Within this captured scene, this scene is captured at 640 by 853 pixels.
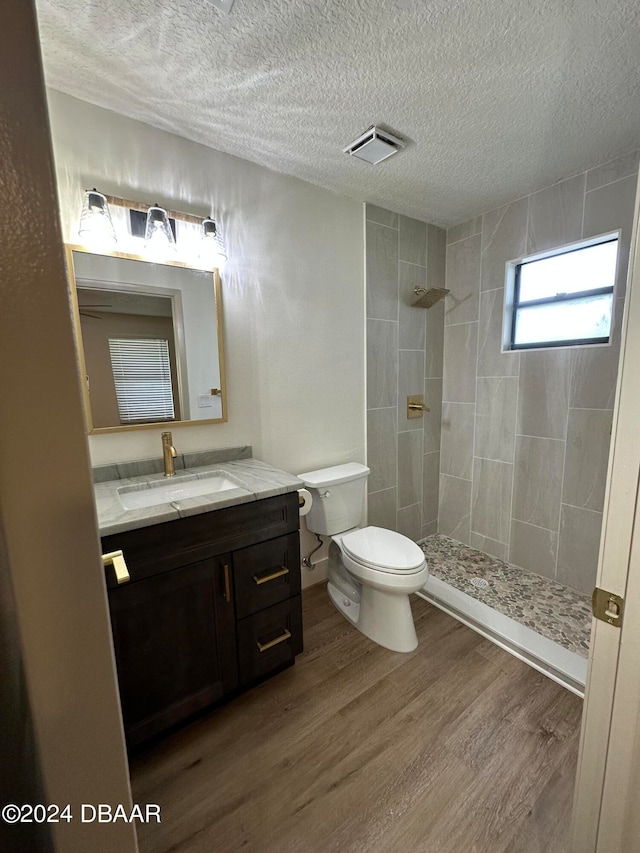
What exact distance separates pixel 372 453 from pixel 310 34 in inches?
79.4

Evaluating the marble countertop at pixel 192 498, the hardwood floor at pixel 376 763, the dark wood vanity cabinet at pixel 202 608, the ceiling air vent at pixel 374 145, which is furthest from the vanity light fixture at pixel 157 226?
the hardwood floor at pixel 376 763

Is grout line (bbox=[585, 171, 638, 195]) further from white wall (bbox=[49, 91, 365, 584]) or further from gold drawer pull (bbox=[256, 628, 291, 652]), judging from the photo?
gold drawer pull (bbox=[256, 628, 291, 652])

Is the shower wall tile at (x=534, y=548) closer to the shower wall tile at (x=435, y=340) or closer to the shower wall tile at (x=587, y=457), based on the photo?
the shower wall tile at (x=587, y=457)

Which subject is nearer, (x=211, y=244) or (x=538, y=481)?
(x=211, y=244)

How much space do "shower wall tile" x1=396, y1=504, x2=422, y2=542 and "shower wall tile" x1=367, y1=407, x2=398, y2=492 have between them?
0.27 m

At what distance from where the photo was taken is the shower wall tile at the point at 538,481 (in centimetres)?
223

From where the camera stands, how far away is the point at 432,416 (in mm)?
2809

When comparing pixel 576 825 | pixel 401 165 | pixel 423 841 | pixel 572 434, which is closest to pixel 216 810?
pixel 423 841

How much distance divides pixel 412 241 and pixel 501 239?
581 mm

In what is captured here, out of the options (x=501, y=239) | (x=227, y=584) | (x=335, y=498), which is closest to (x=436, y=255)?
(x=501, y=239)

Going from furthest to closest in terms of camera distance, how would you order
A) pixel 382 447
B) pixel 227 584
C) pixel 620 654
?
1. pixel 382 447
2. pixel 227 584
3. pixel 620 654

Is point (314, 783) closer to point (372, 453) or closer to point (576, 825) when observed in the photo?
point (576, 825)

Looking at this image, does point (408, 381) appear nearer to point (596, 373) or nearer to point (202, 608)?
point (596, 373)

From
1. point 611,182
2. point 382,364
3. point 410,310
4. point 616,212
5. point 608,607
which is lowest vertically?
point 608,607
